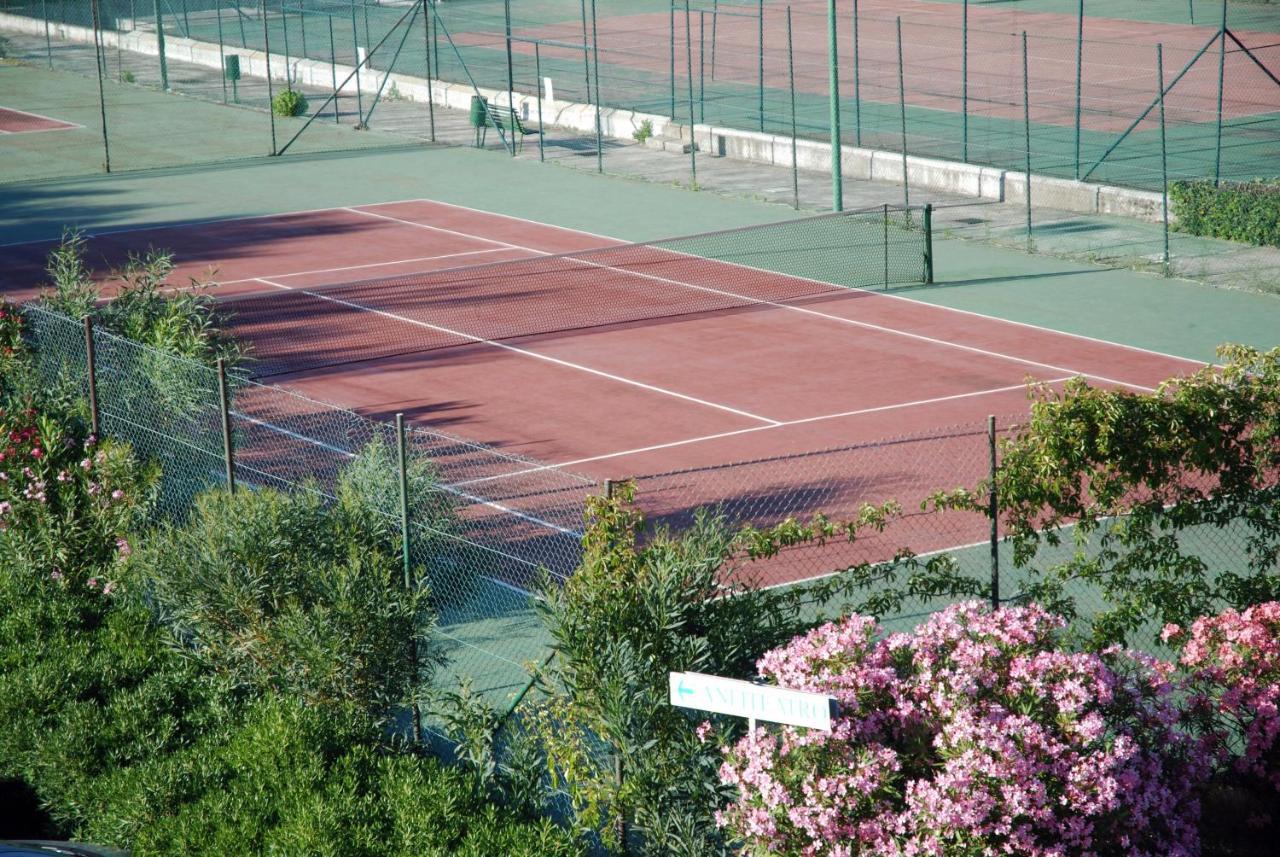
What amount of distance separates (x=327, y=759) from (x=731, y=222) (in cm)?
1978

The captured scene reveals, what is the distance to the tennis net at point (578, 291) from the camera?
71.9ft

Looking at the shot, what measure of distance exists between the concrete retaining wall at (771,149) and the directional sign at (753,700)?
21.6 meters

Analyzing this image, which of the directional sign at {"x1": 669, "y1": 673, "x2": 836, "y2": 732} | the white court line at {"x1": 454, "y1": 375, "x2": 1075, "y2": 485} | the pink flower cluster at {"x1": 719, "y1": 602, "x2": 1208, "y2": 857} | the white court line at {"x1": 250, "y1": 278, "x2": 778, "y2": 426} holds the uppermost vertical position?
the directional sign at {"x1": 669, "y1": 673, "x2": 836, "y2": 732}

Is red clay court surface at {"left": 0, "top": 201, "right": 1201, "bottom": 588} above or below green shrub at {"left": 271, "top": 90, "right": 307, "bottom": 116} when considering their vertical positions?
below

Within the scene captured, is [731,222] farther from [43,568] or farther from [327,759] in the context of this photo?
[327,759]

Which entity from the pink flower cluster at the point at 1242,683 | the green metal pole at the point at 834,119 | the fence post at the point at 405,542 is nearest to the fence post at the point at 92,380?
the fence post at the point at 405,542

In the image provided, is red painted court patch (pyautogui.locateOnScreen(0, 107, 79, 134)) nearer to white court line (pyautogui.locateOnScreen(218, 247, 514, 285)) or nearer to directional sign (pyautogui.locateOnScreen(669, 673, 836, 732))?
white court line (pyautogui.locateOnScreen(218, 247, 514, 285))

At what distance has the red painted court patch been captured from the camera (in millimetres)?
40344

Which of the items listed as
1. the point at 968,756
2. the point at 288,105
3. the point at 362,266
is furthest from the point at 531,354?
the point at 288,105

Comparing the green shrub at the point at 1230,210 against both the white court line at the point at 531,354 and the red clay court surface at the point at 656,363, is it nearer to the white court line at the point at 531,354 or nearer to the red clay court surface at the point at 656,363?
the red clay court surface at the point at 656,363

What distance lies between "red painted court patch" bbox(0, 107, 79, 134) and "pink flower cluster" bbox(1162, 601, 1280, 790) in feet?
119

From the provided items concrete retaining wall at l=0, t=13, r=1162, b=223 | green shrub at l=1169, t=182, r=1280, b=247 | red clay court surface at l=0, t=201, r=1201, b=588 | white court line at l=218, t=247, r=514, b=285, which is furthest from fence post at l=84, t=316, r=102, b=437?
concrete retaining wall at l=0, t=13, r=1162, b=223

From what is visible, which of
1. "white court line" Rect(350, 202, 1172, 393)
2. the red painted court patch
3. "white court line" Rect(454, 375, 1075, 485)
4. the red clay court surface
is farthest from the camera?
the red painted court patch

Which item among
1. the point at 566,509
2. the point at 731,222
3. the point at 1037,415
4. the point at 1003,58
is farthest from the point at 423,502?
the point at 1003,58
